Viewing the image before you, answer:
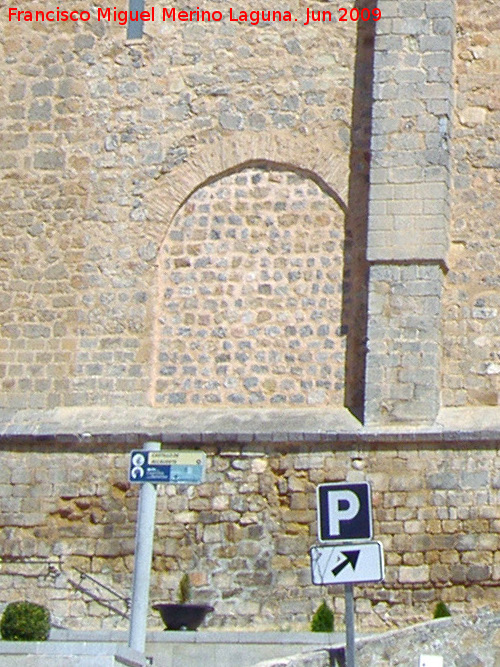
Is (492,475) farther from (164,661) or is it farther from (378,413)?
(164,661)

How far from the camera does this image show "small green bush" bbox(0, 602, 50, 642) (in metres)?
11.8

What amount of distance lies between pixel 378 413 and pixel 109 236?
134 inches

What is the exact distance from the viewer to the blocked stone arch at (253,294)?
14.7m

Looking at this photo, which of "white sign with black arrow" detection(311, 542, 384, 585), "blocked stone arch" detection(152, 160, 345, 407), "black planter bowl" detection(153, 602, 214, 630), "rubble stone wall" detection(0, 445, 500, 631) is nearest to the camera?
"white sign with black arrow" detection(311, 542, 384, 585)

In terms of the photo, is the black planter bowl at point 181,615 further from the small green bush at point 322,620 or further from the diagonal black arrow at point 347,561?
the diagonal black arrow at point 347,561

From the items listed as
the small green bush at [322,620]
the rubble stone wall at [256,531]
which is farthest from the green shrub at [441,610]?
the small green bush at [322,620]

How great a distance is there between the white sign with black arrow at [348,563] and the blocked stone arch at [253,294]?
5.17 metres

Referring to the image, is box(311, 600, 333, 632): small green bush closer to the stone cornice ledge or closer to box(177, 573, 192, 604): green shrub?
box(177, 573, 192, 604): green shrub

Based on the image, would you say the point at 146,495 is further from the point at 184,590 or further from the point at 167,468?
the point at 184,590

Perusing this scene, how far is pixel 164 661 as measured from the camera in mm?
11992

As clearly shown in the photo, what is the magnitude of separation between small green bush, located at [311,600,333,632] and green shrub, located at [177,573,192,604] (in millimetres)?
1237

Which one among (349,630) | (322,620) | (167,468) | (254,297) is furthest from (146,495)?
(254,297)

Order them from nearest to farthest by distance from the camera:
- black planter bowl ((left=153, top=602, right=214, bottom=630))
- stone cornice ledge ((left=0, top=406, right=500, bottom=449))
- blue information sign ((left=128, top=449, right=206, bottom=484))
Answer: blue information sign ((left=128, top=449, right=206, bottom=484)) → black planter bowl ((left=153, top=602, right=214, bottom=630)) → stone cornice ledge ((left=0, top=406, right=500, bottom=449))

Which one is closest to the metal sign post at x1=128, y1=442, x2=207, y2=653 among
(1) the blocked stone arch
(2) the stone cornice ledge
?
(2) the stone cornice ledge
